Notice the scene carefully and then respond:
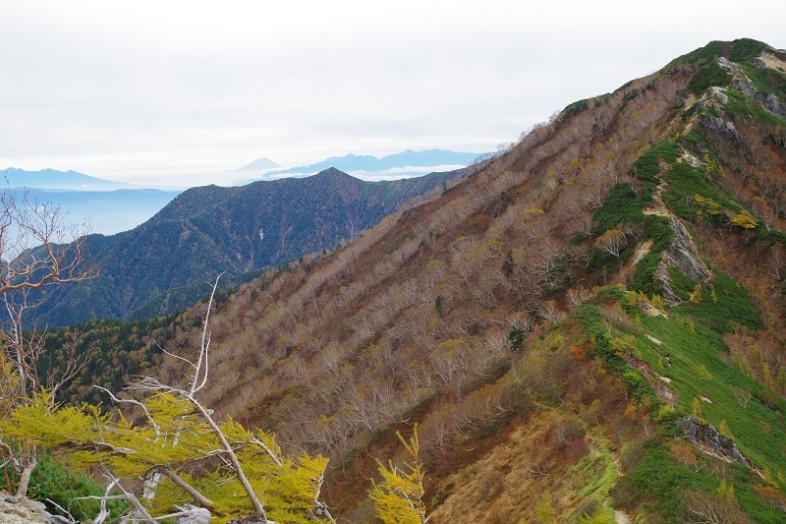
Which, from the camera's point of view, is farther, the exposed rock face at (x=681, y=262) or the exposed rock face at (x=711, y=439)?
→ the exposed rock face at (x=681, y=262)

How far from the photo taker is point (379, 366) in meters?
53.4

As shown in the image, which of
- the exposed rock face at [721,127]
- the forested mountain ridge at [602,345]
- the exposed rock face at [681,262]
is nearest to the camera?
the forested mountain ridge at [602,345]

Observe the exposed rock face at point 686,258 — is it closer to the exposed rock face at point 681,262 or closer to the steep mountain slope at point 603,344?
the exposed rock face at point 681,262

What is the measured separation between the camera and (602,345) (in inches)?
810

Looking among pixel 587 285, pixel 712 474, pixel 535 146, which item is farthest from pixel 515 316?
pixel 535 146

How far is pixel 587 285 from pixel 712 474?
21.9 metres

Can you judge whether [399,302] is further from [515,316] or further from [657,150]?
[657,150]

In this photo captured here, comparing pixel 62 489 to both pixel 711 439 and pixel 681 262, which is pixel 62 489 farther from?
pixel 681 262

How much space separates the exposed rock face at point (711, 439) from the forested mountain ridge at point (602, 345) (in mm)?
73

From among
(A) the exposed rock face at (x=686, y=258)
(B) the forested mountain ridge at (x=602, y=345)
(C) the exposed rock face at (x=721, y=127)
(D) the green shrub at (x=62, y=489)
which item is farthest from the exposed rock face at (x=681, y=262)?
(D) the green shrub at (x=62, y=489)

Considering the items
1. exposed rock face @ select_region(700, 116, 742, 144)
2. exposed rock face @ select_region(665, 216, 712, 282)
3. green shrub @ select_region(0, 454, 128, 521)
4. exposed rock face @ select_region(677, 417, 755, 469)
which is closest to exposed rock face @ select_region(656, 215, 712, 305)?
exposed rock face @ select_region(665, 216, 712, 282)

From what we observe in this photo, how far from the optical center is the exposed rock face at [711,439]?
1584 centimetres

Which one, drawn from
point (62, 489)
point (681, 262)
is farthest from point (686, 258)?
point (62, 489)

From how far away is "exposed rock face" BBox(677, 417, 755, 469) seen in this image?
623 inches
